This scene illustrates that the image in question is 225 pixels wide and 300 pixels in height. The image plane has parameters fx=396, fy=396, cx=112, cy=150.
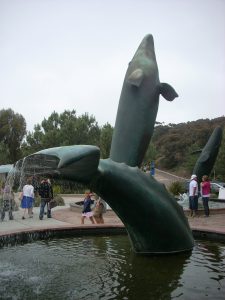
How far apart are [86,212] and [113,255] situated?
3.72 metres

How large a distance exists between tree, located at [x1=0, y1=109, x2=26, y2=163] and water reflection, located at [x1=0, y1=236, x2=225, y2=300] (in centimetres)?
4398

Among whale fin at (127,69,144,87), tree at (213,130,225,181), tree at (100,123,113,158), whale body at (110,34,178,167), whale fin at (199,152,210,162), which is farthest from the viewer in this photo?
tree at (213,130,225,181)

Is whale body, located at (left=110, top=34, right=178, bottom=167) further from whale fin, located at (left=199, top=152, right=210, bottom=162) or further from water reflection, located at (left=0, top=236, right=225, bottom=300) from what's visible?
whale fin, located at (left=199, top=152, right=210, bottom=162)

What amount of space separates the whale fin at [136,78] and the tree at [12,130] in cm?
4383

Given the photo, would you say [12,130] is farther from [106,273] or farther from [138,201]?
[106,273]

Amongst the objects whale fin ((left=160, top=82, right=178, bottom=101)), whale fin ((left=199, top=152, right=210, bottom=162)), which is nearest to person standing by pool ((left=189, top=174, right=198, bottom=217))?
whale fin ((left=199, top=152, right=210, bottom=162))

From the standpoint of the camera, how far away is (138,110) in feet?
27.5

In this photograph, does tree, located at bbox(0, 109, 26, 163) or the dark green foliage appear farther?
the dark green foliage

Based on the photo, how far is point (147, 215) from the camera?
Result: 6672 mm

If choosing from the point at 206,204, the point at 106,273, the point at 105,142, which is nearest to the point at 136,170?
the point at 106,273

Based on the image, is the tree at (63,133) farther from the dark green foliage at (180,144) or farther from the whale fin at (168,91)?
the whale fin at (168,91)

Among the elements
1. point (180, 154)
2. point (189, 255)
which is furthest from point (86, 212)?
point (180, 154)

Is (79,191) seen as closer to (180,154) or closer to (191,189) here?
(191,189)

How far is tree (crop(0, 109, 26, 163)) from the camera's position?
168 feet
